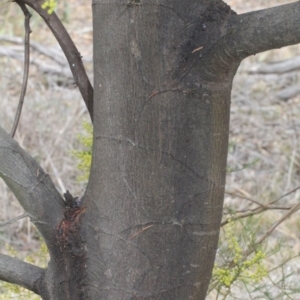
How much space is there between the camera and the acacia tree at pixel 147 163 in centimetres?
69

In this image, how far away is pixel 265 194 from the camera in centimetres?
278

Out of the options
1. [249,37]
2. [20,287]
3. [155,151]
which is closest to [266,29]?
[249,37]

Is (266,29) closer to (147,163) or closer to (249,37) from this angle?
(249,37)

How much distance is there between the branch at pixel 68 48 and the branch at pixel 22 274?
0.76 feet

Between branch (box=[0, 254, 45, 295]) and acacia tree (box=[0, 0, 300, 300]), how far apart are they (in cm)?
3

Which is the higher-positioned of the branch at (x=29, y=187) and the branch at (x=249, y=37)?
the branch at (x=249, y=37)

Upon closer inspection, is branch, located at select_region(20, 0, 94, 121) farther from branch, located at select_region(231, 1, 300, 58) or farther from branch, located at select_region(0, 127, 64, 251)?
branch, located at select_region(231, 1, 300, 58)

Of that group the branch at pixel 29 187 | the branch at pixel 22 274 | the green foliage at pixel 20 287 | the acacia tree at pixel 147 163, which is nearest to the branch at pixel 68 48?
the acacia tree at pixel 147 163

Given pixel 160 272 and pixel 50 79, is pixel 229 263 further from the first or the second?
pixel 50 79

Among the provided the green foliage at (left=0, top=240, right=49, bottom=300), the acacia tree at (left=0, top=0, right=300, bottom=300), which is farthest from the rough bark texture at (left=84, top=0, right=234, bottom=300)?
the green foliage at (left=0, top=240, right=49, bottom=300)

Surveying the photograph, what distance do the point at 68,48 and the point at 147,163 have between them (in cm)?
21

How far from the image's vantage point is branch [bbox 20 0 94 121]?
0.79 meters

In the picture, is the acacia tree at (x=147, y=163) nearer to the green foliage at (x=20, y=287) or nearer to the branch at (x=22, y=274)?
the branch at (x=22, y=274)

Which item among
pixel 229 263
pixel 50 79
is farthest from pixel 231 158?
pixel 229 263
